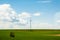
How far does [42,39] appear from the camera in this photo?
1387 centimetres

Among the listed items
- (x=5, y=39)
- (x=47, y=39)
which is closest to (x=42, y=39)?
(x=47, y=39)

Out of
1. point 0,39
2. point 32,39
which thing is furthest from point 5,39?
point 32,39

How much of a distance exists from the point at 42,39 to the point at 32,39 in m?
0.97

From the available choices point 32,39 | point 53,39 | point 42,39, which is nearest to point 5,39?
point 32,39

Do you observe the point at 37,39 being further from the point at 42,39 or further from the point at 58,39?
the point at 58,39

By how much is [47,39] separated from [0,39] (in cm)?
429

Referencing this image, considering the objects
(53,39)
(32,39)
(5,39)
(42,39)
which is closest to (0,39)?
(5,39)

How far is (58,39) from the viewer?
13.6 meters

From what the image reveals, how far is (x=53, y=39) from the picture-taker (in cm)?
1391

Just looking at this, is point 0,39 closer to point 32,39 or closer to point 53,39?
point 32,39

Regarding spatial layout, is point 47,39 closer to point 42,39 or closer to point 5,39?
point 42,39

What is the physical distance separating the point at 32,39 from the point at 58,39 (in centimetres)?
238

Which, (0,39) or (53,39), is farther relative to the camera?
(53,39)

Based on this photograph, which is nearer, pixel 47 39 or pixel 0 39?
pixel 0 39
